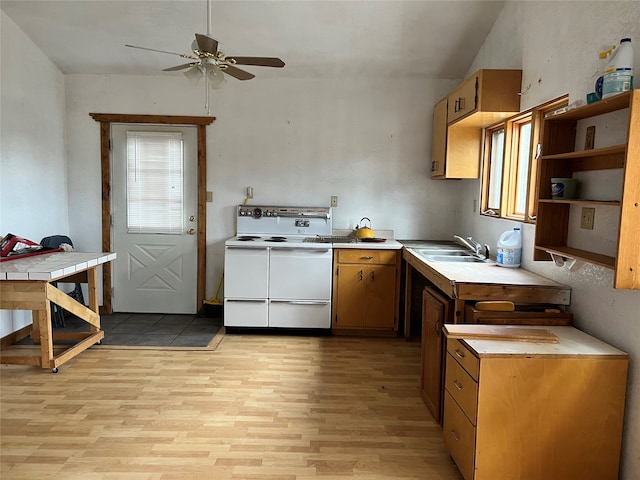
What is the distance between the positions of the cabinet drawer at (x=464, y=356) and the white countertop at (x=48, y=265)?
2.50 metres

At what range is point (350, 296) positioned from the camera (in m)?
4.12

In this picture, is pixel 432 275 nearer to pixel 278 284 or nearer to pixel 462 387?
pixel 462 387

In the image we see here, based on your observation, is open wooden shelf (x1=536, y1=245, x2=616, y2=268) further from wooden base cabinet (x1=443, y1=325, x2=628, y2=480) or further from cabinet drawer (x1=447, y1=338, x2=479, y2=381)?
cabinet drawer (x1=447, y1=338, x2=479, y2=381)

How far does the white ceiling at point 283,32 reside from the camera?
358cm

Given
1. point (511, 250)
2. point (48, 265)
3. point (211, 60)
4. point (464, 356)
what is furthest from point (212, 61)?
point (511, 250)

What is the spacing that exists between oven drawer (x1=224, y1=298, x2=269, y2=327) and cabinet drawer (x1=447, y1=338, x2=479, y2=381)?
7.07 ft

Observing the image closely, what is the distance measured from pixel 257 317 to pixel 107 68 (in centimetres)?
285

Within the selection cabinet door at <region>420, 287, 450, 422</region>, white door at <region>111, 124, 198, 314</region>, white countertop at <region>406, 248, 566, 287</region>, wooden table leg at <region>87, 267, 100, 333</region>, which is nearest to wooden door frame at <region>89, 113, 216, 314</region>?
white door at <region>111, 124, 198, 314</region>

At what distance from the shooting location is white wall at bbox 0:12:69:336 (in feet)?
12.1

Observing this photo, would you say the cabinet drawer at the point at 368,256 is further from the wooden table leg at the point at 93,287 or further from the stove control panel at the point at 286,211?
the wooden table leg at the point at 93,287

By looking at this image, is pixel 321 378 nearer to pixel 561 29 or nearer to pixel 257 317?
pixel 257 317

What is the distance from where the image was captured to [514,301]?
2.38 meters

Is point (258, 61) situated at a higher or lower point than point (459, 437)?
higher

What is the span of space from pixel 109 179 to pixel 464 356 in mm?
3980
